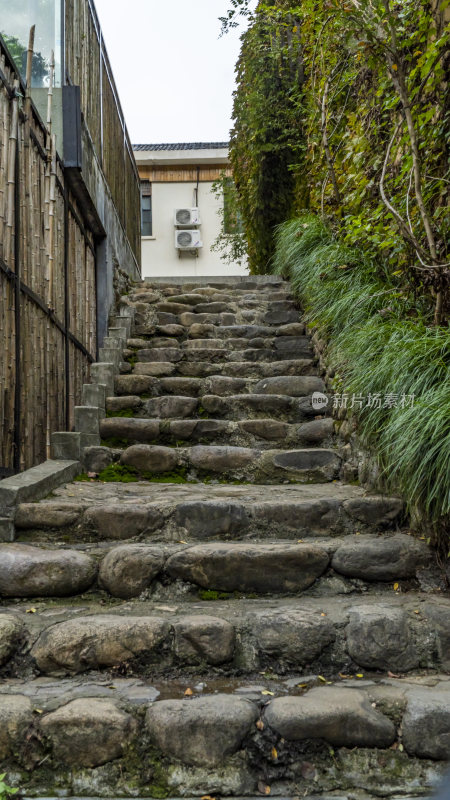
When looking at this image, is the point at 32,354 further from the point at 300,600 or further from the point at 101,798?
the point at 101,798

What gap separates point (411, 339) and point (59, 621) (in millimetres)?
1505

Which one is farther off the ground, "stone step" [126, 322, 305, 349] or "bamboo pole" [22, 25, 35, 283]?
"bamboo pole" [22, 25, 35, 283]

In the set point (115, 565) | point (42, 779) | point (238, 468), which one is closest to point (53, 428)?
point (238, 468)

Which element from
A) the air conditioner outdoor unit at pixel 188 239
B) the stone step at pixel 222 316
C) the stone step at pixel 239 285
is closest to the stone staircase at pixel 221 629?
the stone step at pixel 222 316

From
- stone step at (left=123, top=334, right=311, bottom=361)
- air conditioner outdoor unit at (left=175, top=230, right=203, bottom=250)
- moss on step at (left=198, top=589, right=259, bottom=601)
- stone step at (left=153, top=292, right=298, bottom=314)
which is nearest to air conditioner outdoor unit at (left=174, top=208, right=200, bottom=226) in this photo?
air conditioner outdoor unit at (left=175, top=230, right=203, bottom=250)

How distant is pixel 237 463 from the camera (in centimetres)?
297

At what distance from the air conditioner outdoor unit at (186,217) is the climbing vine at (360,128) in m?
6.37

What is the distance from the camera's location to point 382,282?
126 inches

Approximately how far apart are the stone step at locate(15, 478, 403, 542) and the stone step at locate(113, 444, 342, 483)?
19.7 inches

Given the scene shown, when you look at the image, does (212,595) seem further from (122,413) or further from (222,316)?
(222,316)

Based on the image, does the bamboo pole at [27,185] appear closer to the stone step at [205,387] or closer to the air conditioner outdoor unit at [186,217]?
the stone step at [205,387]

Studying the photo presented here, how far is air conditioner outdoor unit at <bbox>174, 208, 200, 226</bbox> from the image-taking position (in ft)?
44.9

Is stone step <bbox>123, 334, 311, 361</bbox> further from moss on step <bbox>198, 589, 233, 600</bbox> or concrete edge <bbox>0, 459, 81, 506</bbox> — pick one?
moss on step <bbox>198, 589, 233, 600</bbox>

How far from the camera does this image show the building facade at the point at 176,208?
13.8m
